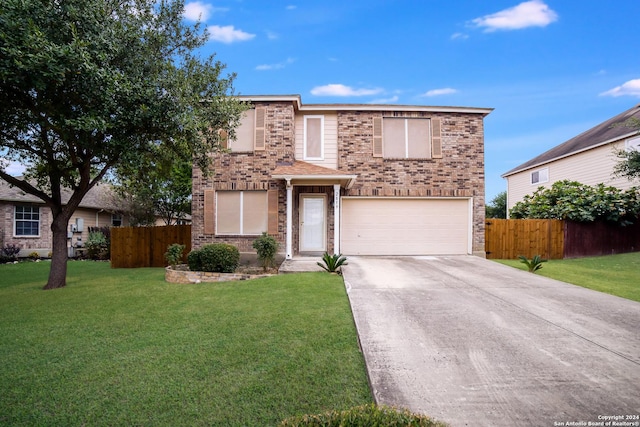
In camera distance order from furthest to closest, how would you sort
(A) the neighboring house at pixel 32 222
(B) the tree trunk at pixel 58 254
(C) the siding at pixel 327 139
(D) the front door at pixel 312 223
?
1. (A) the neighboring house at pixel 32 222
2. (C) the siding at pixel 327 139
3. (D) the front door at pixel 312 223
4. (B) the tree trunk at pixel 58 254

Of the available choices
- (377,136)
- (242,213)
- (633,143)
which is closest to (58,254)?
(242,213)

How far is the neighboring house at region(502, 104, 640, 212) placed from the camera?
15625 mm

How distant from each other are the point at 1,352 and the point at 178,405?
10.2ft

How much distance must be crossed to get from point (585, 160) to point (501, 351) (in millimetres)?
18117

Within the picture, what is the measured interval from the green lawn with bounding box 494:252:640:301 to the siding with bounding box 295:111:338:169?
701 centimetres

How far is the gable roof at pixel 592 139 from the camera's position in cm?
1594

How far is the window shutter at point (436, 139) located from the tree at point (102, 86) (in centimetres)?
700

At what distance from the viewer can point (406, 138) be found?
1256 cm

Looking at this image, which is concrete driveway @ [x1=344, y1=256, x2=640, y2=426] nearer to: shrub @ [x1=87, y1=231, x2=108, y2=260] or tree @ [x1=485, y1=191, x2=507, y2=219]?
shrub @ [x1=87, y1=231, x2=108, y2=260]

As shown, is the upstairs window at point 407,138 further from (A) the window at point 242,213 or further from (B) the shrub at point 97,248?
(B) the shrub at point 97,248

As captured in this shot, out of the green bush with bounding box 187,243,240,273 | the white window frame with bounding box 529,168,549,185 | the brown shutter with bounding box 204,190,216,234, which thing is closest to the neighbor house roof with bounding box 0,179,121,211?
the brown shutter with bounding box 204,190,216,234

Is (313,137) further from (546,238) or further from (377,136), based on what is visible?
(546,238)

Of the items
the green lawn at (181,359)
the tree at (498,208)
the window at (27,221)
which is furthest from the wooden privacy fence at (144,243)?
the tree at (498,208)

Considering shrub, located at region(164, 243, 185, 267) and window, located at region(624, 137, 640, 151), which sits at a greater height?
Answer: window, located at region(624, 137, 640, 151)
